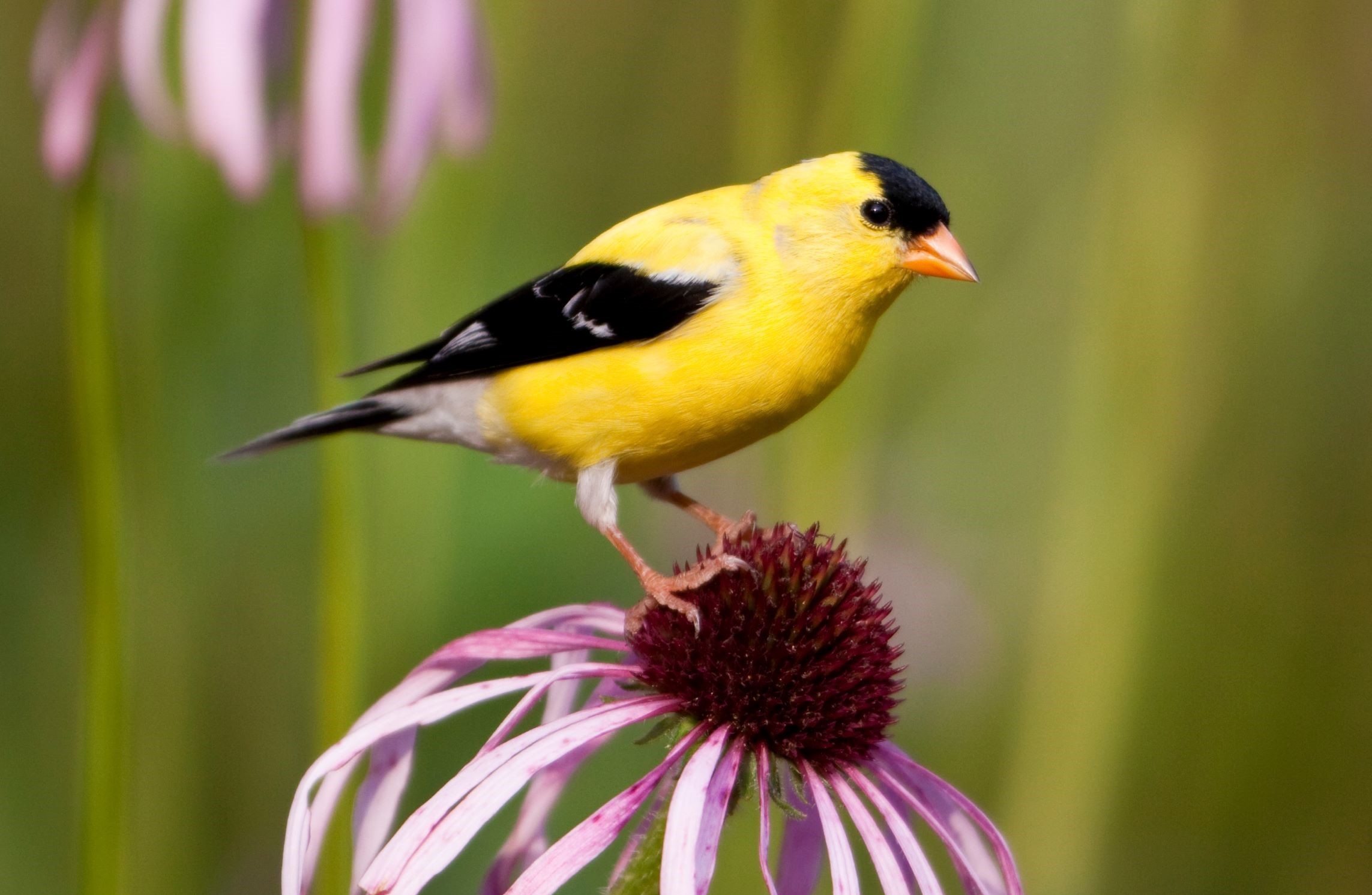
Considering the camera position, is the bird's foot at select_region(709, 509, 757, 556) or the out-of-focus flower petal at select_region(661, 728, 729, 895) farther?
the bird's foot at select_region(709, 509, 757, 556)

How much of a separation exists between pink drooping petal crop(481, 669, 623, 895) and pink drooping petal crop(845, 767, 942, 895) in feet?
0.92

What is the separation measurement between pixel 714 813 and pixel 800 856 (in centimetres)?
34

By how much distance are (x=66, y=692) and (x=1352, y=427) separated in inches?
102

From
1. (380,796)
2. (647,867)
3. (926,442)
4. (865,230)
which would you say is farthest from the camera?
(926,442)

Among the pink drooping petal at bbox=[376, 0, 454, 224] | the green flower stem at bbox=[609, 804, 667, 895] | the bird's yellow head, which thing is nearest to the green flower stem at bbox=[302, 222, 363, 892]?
the pink drooping petal at bbox=[376, 0, 454, 224]

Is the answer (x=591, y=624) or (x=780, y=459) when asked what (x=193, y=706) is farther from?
(x=780, y=459)

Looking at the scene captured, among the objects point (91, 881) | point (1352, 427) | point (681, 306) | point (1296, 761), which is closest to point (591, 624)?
point (681, 306)

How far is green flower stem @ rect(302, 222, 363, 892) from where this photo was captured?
1.23m

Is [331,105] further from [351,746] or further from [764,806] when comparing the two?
[764,806]

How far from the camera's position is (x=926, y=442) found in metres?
2.78

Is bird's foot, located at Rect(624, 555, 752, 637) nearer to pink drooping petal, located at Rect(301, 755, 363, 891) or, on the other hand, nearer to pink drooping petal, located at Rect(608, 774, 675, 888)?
pink drooping petal, located at Rect(608, 774, 675, 888)

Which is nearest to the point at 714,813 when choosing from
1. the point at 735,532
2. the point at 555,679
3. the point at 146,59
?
the point at 555,679

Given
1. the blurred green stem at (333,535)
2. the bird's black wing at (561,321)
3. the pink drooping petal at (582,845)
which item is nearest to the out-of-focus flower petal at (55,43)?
the blurred green stem at (333,535)

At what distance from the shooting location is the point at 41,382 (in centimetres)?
219
